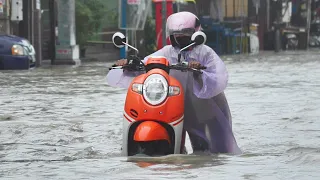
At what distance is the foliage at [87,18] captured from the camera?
3250cm

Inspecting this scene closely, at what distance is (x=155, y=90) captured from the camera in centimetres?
702

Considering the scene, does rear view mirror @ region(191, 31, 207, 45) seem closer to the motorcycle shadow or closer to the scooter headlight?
the scooter headlight

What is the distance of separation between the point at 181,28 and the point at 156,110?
96 cm

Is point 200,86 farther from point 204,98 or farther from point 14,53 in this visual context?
point 14,53

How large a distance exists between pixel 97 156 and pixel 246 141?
7.06 feet

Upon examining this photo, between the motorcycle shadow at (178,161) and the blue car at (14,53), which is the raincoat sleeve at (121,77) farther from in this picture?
the blue car at (14,53)

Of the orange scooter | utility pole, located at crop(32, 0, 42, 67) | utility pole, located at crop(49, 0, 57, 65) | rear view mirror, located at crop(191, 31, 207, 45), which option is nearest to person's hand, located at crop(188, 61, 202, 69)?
the orange scooter

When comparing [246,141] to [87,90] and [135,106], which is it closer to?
[135,106]

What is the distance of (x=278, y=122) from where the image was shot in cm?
1162

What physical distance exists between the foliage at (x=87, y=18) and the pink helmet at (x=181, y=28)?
81.4ft

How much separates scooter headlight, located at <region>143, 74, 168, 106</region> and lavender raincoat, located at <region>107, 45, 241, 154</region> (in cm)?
47

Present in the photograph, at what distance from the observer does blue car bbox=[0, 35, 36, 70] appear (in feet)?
71.7

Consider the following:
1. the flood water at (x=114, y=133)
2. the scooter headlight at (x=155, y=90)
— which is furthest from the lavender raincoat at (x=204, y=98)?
the scooter headlight at (x=155, y=90)

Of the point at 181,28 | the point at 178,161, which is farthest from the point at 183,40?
the point at 178,161
